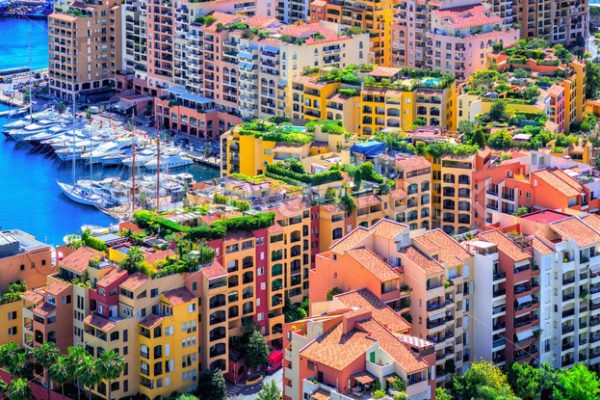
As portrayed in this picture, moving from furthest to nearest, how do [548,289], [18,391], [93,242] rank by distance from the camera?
[93,242] < [548,289] < [18,391]

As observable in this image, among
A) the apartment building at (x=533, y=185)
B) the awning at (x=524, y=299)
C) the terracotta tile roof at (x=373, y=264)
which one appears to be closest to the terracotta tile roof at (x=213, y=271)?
the terracotta tile roof at (x=373, y=264)

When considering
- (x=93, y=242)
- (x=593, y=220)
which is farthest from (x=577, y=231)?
(x=93, y=242)

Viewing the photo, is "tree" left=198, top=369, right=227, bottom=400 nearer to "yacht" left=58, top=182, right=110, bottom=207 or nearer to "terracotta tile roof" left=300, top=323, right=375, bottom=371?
"terracotta tile roof" left=300, top=323, right=375, bottom=371

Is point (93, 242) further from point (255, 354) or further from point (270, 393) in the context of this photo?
point (270, 393)

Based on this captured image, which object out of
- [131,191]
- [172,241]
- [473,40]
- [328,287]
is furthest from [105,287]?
[473,40]

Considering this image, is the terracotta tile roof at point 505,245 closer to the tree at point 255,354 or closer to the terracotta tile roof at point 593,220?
the terracotta tile roof at point 593,220

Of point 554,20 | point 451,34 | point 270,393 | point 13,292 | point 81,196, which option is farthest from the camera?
point 554,20
